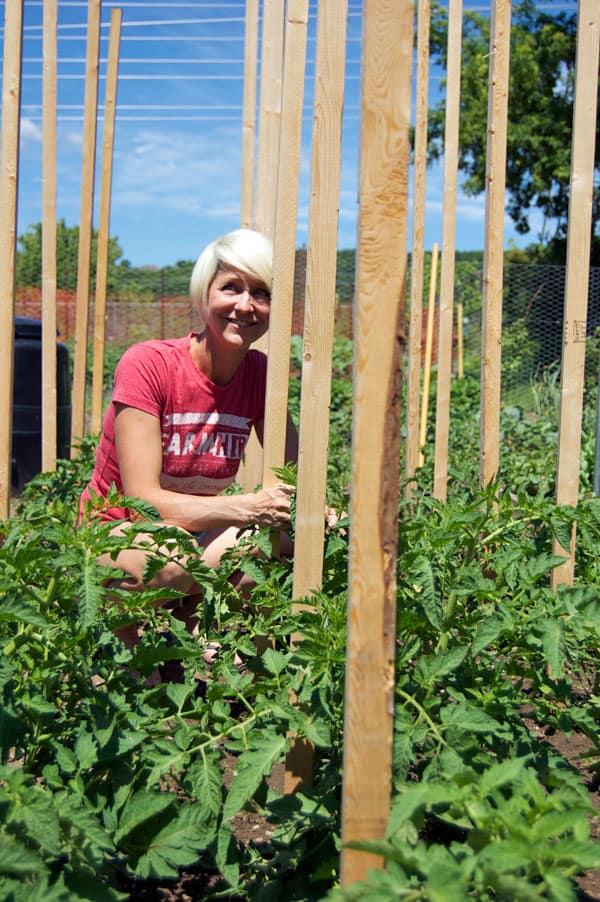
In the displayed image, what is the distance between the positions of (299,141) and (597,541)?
1.31 metres

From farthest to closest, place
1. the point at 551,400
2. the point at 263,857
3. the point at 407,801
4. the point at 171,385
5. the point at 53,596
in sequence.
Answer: the point at 551,400 → the point at 171,385 → the point at 263,857 → the point at 53,596 → the point at 407,801

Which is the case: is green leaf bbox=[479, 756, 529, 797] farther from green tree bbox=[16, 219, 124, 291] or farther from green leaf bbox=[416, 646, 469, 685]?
green tree bbox=[16, 219, 124, 291]

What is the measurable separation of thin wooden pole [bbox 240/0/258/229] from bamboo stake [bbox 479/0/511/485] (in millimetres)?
1291

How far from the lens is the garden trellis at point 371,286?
1.18m

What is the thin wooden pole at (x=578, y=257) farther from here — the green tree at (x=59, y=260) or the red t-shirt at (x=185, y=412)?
the green tree at (x=59, y=260)

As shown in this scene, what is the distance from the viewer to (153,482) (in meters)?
2.61

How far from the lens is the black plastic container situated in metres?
5.63

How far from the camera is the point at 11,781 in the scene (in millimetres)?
1340

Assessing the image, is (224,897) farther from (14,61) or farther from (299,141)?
(14,61)

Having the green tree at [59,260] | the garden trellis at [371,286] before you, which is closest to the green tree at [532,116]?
the green tree at [59,260]

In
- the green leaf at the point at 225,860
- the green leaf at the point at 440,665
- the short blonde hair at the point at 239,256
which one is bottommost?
the green leaf at the point at 225,860

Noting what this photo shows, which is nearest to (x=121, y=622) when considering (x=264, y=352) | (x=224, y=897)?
(x=224, y=897)

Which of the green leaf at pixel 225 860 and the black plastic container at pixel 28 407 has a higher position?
the black plastic container at pixel 28 407

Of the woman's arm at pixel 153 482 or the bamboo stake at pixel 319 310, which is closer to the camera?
the bamboo stake at pixel 319 310
